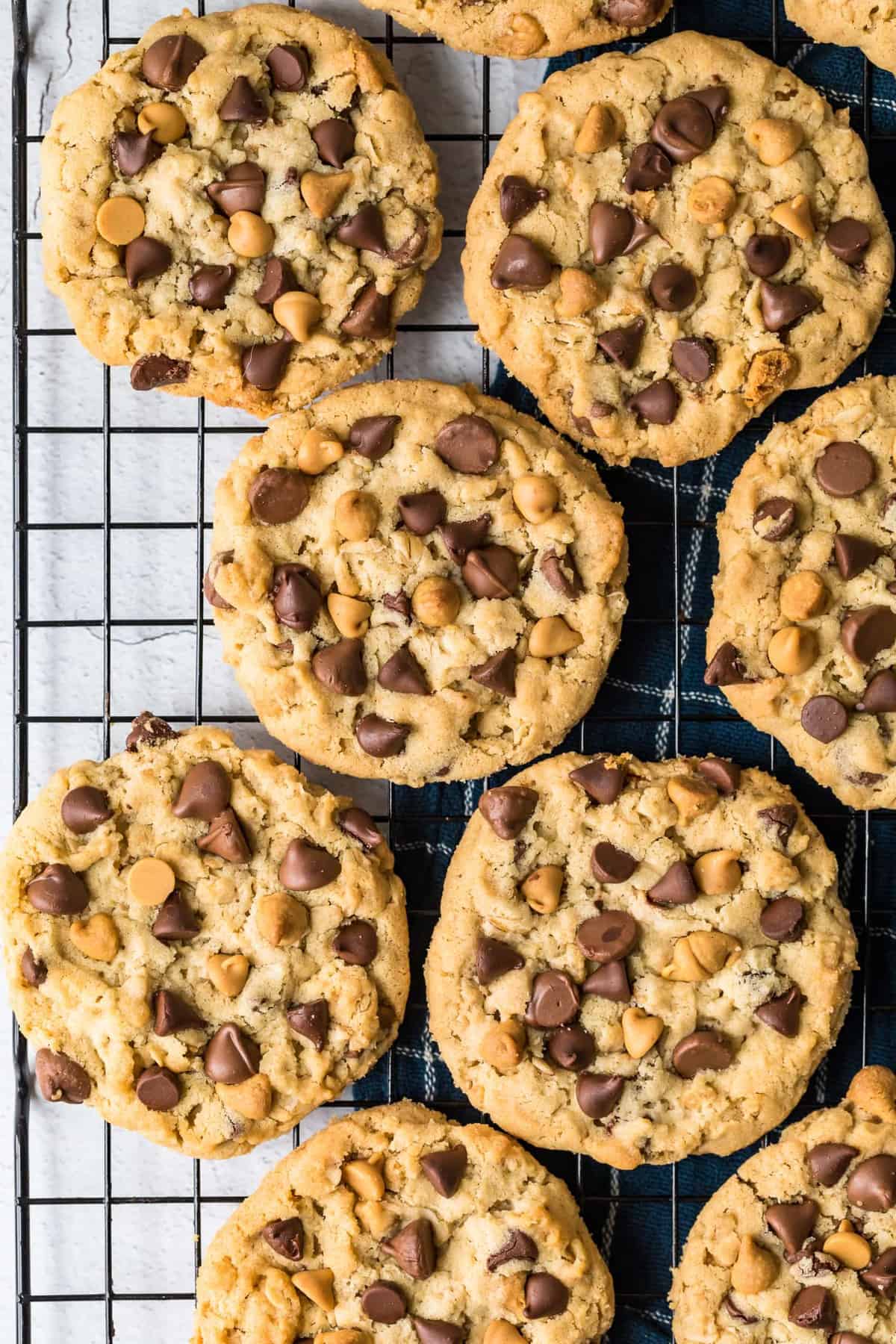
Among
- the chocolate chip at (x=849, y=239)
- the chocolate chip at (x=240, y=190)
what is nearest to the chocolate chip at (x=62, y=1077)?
the chocolate chip at (x=240, y=190)

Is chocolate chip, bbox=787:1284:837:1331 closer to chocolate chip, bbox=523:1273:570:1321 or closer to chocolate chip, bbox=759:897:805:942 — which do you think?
chocolate chip, bbox=523:1273:570:1321

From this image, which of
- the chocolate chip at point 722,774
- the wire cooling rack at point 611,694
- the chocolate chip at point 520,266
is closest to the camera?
the chocolate chip at point 520,266

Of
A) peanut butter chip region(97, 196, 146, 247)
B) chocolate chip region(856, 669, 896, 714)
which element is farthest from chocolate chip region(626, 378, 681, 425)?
peanut butter chip region(97, 196, 146, 247)

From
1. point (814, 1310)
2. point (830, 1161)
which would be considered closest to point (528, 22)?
point (830, 1161)

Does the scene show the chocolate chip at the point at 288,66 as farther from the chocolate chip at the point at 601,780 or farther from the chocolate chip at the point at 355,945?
the chocolate chip at the point at 355,945

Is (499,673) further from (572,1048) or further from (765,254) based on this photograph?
(765,254)

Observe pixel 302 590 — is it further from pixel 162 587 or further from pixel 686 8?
pixel 686 8
